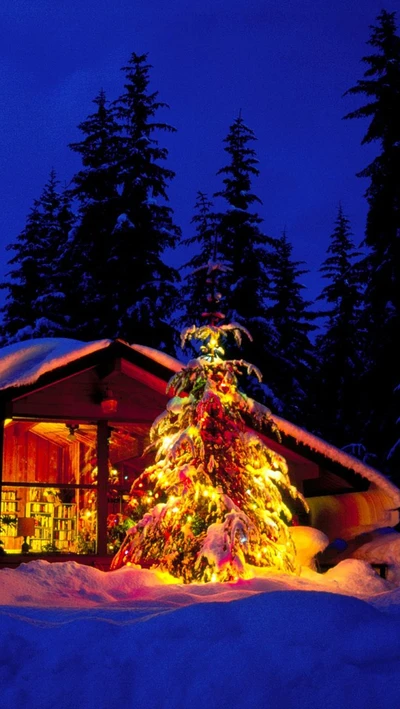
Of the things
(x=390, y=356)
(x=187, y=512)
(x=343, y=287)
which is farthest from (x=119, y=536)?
(x=343, y=287)

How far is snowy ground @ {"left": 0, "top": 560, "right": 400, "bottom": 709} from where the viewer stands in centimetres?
509

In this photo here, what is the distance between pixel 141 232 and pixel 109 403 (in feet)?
40.5

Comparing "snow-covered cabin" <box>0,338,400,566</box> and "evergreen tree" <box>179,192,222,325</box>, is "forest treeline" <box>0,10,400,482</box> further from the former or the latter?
"snow-covered cabin" <box>0,338,400,566</box>

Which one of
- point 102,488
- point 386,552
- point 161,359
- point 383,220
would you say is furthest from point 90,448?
point 383,220

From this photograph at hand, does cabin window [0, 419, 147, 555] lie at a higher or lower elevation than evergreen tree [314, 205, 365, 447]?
lower

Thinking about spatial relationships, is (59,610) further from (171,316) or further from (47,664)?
(171,316)

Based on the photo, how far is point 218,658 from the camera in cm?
537

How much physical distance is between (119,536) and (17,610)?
733 centimetres

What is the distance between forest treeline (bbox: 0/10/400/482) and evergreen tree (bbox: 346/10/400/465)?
3 cm

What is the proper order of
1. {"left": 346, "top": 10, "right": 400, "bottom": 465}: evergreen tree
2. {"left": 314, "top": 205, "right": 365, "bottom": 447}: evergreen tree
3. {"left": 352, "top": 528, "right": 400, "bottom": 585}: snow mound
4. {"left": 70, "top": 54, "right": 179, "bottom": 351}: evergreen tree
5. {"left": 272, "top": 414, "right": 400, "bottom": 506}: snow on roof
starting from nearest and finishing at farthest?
{"left": 272, "top": 414, "right": 400, "bottom": 506}: snow on roof → {"left": 352, "top": 528, "right": 400, "bottom": 585}: snow mound → {"left": 346, "top": 10, "right": 400, "bottom": 465}: evergreen tree → {"left": 70, "top": 54, "right": 179, "bottom": 351}: evergreen tree → {"left": 314, "top": 205, "right": 365, "bottom": 447}: evergreen tree

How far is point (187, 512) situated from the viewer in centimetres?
1083

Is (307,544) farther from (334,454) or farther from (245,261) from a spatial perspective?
(245,261)

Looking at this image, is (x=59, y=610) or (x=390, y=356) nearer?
(x=59, y=610)

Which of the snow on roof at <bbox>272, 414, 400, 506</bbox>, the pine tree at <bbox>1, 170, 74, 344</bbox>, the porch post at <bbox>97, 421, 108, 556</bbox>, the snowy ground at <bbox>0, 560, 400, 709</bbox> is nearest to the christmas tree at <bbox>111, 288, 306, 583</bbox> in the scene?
the porch post at <bbox>97, 421, 108, 556</bbox>
